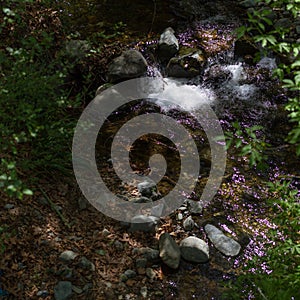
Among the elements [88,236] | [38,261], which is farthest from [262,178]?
[38,261]

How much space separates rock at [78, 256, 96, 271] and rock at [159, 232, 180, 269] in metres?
0.57

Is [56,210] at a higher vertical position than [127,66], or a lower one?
lower

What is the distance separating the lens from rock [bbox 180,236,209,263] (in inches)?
136

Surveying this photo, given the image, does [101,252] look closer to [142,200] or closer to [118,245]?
[118,245]

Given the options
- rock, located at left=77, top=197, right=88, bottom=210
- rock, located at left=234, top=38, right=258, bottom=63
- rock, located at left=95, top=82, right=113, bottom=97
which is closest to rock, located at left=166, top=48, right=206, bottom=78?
rock, located at left=234, top=38, right=258, bottom=63

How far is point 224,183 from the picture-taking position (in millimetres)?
4297

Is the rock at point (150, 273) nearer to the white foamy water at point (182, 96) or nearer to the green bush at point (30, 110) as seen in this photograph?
the green bush at point (30, 110)

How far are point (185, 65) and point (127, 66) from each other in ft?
2.88

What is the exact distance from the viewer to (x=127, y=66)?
520cm

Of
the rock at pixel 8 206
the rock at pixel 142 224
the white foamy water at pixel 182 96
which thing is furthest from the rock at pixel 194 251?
the white foamy water at pixel 182 96

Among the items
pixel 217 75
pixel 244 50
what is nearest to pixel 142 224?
pixel 217 75

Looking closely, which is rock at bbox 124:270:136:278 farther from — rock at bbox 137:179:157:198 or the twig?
rock at bbox 137:179:157:198

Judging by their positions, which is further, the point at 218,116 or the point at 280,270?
the point at 218,116

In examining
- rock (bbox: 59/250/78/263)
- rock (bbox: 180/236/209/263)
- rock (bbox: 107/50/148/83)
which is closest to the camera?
rock (bbox: 59/250/78/263)
